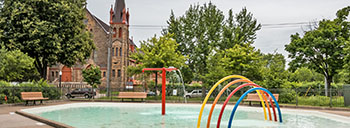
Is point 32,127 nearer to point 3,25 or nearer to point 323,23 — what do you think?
point 3,25

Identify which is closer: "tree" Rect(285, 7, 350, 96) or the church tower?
"tree" Rect(285, 7, 350, 96)

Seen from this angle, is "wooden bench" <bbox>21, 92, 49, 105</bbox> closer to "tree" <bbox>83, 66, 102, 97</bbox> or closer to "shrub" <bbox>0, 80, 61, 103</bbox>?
"shrub" <bbox>0, 80, 61, 103</bbox>

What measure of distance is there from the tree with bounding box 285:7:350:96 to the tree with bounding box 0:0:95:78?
27.7 m

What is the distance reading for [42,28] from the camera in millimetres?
31484

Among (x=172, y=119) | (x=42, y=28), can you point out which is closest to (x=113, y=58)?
(x=42, y=28)

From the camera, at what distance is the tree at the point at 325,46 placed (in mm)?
29656

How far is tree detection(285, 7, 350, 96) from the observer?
29656mm

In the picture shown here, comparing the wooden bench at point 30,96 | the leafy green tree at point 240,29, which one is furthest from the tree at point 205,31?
the wooden bench at point 30,96

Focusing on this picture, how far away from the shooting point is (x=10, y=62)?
2892cm

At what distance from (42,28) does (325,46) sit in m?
32.8

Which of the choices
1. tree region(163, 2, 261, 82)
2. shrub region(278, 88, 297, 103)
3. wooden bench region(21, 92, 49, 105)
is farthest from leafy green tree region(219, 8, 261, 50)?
wooden bench region(21, 92, 49, 105)

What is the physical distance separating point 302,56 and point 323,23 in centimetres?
449

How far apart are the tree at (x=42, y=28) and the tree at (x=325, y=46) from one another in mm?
27678

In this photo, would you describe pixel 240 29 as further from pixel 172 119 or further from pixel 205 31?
pixel 172 119
